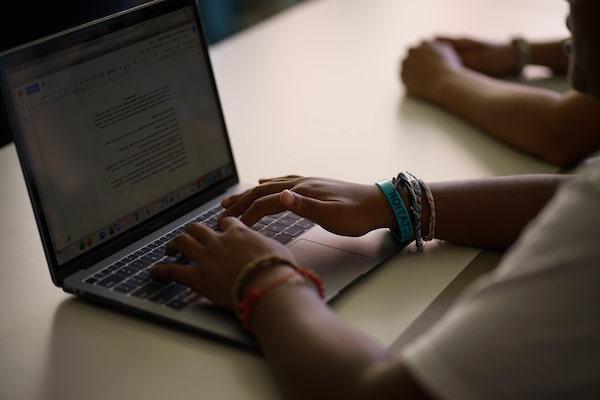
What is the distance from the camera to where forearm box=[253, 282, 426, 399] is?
69 centimetres

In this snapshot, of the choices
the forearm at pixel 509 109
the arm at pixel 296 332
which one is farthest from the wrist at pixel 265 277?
the forearm at pixel 509 109

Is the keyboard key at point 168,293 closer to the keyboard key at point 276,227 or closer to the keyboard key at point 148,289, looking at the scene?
the keyboard key at point 148,289

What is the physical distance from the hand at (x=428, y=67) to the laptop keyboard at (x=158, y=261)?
0.55 m

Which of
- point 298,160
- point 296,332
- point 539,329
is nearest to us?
point 539,329

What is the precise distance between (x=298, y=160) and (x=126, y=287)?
452mm

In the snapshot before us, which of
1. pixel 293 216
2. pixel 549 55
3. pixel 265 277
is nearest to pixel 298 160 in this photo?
pixel 293 216

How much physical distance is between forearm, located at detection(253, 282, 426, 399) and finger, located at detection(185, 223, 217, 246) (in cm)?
15

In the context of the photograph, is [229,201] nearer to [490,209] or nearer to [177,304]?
[177,304]

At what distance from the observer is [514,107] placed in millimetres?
1400

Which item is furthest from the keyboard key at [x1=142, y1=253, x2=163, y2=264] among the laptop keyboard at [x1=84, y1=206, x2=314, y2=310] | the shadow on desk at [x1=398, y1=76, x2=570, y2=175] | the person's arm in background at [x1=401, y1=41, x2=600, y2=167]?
the person's arm in background at [x1=401, y1=41, x2=600, y2=167]

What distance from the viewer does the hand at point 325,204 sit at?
3.28ft

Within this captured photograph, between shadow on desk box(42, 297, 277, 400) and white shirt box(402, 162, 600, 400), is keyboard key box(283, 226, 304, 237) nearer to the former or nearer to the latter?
shadow on desk box(42, 297, 277, 400)

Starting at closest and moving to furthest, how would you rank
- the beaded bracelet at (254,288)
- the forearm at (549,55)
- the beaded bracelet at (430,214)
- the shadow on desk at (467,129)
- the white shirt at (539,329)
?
the white shirt at (539,329) < the beaded bracelet at (254,288) < the beaded bracelet at (430,214) < the shadow on desk at (467,129) < the forearm at (549,55)

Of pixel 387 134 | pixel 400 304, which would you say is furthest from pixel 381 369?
pixel 387 134
